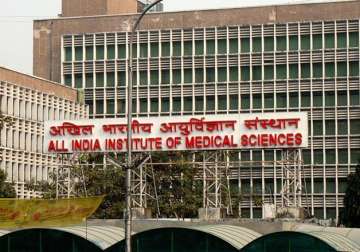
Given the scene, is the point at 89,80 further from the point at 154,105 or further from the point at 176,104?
the point at 176,104

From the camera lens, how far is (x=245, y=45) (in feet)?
386

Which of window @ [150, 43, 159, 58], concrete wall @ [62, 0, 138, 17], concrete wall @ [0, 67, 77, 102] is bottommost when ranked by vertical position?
concrete wall @ [0, 67, 77, 102]

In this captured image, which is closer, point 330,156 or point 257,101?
point 330,156

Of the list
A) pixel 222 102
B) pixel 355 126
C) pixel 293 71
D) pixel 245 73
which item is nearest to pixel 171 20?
pixel 245 73

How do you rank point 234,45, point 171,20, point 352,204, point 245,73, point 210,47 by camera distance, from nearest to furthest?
point 352,204
point 245,73
point 234,45
point 210,47
point 171,20

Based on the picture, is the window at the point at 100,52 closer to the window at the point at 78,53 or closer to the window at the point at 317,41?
the window at the point at 78,53

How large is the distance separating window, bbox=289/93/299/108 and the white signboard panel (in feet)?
152

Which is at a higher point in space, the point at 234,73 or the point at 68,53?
the point at 68,53

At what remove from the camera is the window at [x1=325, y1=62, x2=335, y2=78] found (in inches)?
4515

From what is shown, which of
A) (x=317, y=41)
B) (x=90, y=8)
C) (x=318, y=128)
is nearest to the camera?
(x=317, y=41)

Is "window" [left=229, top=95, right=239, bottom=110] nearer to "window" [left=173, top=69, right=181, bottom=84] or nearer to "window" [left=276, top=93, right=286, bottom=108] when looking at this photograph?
"window" [left=276, top=93, right=286, bottom=108]

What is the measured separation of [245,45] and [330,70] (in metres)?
9.09

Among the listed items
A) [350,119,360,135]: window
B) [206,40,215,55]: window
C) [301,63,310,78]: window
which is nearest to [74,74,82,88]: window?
[206,40,215,55]: window

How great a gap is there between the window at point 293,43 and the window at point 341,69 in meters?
4.65
